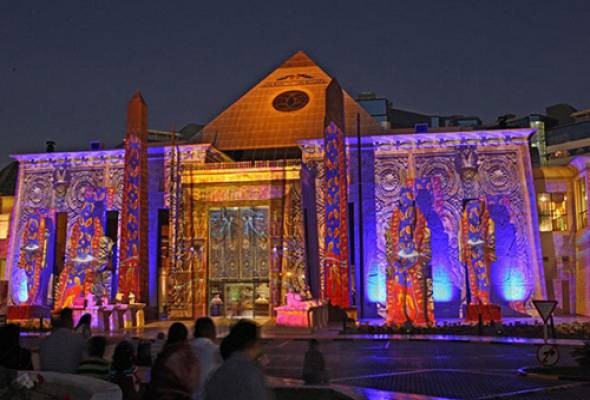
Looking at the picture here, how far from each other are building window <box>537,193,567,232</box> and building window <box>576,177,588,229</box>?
0.90m

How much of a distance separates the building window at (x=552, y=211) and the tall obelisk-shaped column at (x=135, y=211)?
2143 centimetres

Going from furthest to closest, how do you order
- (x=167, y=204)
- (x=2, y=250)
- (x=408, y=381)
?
(x=2, y=250) < (x=167, y=204) < (x=408, y=381)

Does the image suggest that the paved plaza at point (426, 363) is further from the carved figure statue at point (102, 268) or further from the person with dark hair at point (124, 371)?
the carved figure statue at point (102, 268)

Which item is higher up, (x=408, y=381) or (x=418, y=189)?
(x=418, y=189)

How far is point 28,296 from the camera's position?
122 ft

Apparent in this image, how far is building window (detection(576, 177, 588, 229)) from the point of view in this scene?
117 feet

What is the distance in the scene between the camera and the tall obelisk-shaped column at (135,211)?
32.1 metres

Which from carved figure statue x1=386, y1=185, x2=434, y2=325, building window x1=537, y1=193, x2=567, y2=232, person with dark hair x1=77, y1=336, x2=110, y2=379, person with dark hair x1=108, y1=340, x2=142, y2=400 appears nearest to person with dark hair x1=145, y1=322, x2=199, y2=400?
person with dark hair x1=108, y1=340, x2=142, y2=400

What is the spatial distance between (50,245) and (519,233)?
26.1m

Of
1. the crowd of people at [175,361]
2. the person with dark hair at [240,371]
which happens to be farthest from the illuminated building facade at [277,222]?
the person with dark hair at [240,371]

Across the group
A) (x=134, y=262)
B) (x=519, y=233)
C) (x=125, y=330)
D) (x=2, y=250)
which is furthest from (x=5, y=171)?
(x=519, y=233)

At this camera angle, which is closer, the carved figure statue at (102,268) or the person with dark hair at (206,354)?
the person with dark hair at (206,354)

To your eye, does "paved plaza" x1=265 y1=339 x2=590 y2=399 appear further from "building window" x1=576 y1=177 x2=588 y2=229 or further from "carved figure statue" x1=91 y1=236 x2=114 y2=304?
"building window" x1=576 y1=177 x2=588 y2=229

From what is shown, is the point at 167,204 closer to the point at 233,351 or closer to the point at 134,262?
the point at 134,262
